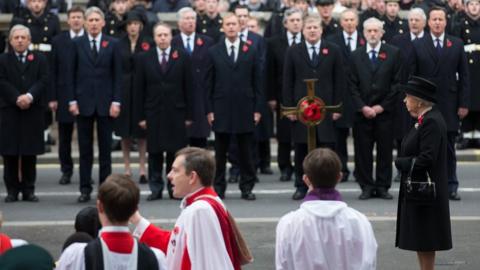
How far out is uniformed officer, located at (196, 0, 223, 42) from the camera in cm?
2030

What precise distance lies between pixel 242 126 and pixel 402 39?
2439 millimetres

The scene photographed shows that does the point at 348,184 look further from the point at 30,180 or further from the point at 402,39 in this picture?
the point at 30,180

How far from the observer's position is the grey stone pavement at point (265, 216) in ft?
43.0

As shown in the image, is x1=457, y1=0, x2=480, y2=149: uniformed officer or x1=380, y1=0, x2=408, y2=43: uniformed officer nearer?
x1=380, y1=0, x2=408, y2=43: uniformed officer

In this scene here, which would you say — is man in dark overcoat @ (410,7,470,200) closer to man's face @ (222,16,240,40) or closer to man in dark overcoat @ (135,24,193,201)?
man's face @ (222,16,240,40)

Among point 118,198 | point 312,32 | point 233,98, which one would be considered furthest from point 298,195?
point 118,198

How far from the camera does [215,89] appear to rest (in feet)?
55.9

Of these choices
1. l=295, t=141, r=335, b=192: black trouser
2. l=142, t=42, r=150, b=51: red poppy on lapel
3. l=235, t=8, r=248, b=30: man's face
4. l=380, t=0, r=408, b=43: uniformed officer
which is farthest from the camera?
l=380, t=0, r=408, b=43: uniformed officer

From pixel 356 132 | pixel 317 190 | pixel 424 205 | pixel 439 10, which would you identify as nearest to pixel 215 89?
pixel 356 132

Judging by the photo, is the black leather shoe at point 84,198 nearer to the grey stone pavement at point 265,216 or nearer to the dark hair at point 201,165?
the grey stone pavement at point 265,216

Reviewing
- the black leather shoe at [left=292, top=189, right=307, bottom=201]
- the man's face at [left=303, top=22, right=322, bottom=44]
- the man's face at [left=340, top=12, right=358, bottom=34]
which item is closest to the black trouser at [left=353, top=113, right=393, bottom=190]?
the black leather shoe at [left=292, top=189, right=307, bottom=201]

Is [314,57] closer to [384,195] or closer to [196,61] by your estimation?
[384,195]

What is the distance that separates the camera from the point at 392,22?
68.5 feet

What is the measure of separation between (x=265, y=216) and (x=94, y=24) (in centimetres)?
350
